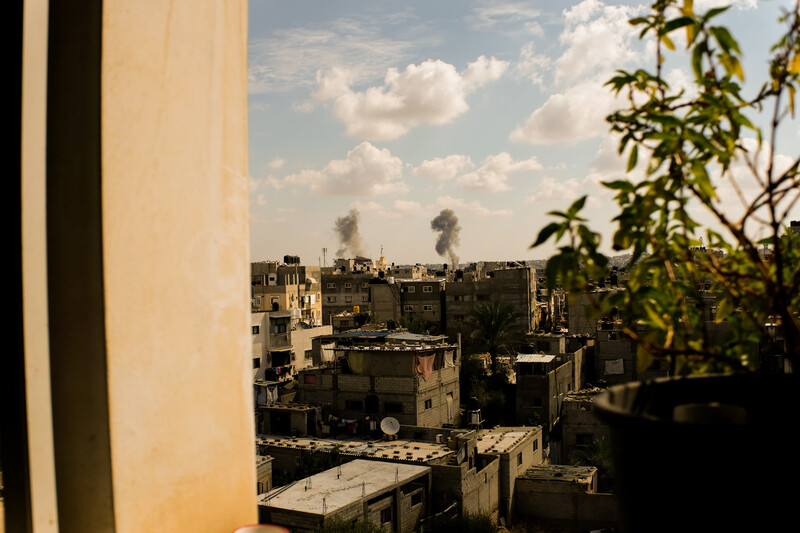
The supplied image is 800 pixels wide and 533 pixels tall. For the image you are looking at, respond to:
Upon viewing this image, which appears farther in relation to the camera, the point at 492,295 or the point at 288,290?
the point at 288,290

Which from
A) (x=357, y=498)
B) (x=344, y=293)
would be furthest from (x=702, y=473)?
(x=344, y=293)

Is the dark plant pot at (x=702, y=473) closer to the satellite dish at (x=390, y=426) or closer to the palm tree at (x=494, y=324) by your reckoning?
the satellite dish at (x=390, y=426)

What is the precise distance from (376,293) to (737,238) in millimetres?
47155

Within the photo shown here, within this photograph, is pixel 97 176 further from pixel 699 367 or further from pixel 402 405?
pixel 402 405

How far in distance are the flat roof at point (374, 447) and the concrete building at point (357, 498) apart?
1375 mm

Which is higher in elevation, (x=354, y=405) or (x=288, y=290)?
(x=288, y=290)

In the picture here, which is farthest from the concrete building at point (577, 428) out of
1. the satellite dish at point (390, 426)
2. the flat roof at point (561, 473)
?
the satellite dish at point (390, 426)

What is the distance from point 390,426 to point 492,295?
64.2 ft

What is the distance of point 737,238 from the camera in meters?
1.38

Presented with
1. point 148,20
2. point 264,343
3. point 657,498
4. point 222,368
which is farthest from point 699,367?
point 264,343

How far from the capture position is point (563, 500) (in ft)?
73.9

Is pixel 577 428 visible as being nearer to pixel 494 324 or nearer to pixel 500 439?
pixel 500 439

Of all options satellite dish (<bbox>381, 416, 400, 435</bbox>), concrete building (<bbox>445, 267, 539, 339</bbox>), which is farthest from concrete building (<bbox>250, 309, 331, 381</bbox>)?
satellite dish (<bbox>381, 416, 400, 435</bbox>)

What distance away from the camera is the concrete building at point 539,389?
30.3 metres
